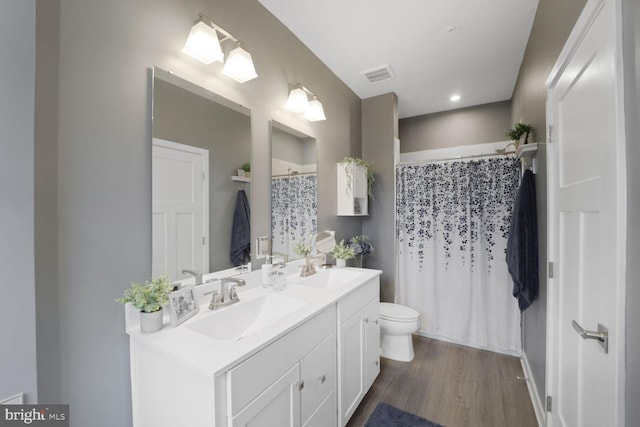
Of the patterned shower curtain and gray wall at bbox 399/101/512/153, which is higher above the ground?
gray wall at bbox 399/101/512/153

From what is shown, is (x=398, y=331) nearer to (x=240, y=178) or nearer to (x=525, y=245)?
(x=525, y=245)

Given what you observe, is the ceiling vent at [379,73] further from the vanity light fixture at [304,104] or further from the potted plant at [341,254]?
the potted plant at [341,254]

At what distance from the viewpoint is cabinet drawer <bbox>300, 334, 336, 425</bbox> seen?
126cm

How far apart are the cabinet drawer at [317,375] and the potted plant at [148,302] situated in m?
0.65

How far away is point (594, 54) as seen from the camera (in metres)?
0.98

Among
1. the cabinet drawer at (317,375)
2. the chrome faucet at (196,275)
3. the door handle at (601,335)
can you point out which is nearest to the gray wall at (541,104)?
the door handle at (601,335)

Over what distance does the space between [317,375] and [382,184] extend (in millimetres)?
2206

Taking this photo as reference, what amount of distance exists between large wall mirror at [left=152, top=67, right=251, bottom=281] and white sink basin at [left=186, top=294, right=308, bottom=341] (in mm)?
265

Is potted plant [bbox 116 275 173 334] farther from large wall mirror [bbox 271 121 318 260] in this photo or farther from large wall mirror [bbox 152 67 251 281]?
large wall mirror [bbox 271 121 318 260]

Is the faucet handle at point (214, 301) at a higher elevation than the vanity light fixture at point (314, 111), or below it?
below

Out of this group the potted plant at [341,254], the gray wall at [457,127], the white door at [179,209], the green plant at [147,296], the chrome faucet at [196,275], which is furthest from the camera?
the gray wall at [457,127]

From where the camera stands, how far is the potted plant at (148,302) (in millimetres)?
1059

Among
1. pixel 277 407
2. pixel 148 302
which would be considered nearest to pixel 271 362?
pixel 277 407

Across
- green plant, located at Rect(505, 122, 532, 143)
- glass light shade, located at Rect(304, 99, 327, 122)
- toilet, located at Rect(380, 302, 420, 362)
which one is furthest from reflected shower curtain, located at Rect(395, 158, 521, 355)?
glass light shade, located at Rect(304, 99, 327, 122)
